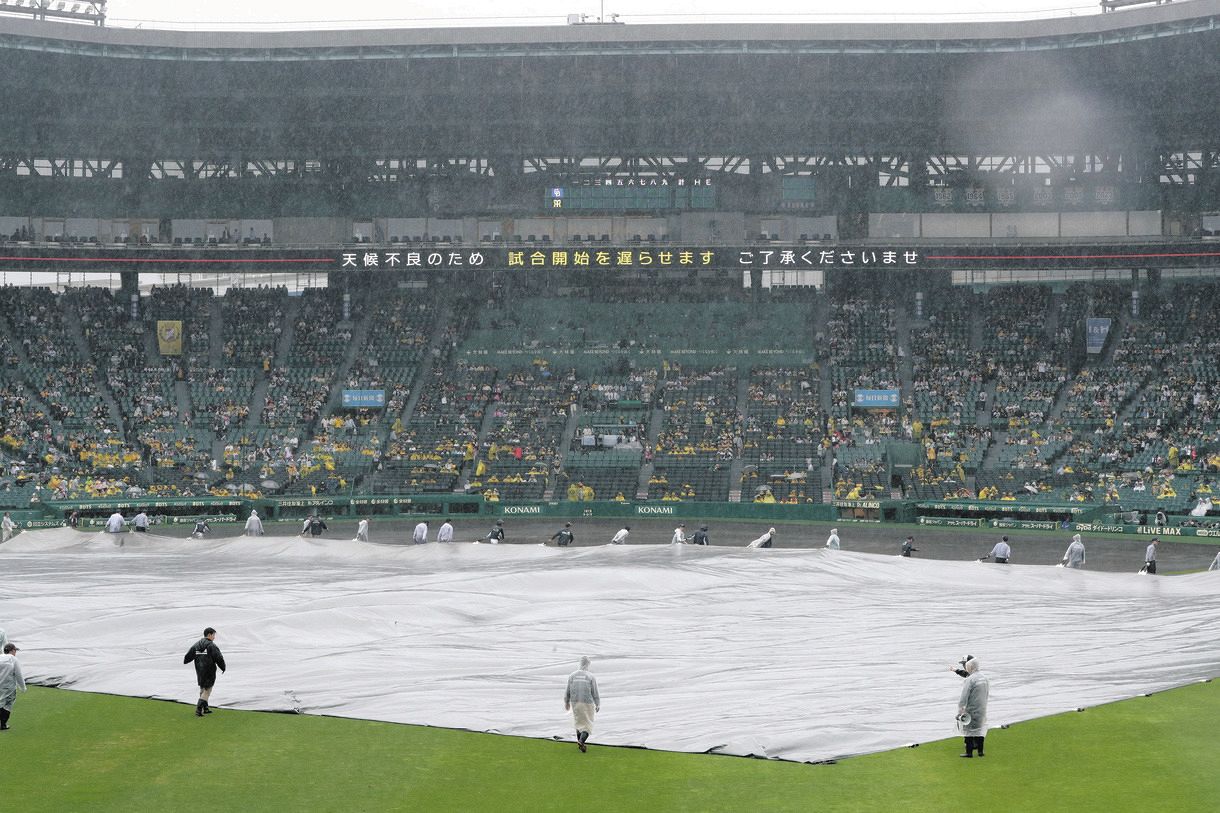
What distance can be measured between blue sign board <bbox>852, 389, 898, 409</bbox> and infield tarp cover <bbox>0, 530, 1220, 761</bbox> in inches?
1118

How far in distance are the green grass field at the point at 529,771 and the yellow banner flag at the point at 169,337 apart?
5452 centimetres

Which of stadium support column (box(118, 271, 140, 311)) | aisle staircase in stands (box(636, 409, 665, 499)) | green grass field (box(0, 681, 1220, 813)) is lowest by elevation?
green grass field (box(0, 681, 1220, 813))

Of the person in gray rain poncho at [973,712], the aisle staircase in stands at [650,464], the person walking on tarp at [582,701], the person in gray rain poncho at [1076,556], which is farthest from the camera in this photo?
the aisle staircase in stands at [650,464]

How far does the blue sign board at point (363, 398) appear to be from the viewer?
71062mm

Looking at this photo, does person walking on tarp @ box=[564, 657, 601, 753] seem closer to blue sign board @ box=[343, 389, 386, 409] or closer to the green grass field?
the green grass field

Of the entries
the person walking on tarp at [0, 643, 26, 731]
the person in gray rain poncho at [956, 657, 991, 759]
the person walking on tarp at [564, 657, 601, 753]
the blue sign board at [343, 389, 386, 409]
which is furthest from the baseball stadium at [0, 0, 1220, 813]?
the person in gray rain poncho at [956, 657, 991, 759]

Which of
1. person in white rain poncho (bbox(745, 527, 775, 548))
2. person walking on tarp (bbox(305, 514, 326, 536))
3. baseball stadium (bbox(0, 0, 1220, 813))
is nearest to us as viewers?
baseball stadium (bbox(0, 0, 1220, 813))

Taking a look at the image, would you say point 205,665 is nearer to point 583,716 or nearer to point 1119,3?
point 583,716

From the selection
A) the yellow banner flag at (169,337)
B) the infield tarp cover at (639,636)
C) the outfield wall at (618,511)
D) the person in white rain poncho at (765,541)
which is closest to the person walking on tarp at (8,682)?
the infield tarp cover at (639,636)

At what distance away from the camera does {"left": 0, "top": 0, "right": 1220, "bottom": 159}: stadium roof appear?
68812 millimetres

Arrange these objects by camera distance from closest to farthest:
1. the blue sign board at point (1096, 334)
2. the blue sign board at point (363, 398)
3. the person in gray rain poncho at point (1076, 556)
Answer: the person in gray rain poncho at point (1076, 556) → the blue sign board at point (363, 398) → the blue sign board at point (1096, 334)

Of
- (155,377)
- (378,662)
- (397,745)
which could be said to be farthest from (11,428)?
(397,745)

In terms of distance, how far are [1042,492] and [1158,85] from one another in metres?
23.7

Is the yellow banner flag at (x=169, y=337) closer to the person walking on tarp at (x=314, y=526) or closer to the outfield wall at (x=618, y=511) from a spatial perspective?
the outfield wall at (x=618, y=511)
